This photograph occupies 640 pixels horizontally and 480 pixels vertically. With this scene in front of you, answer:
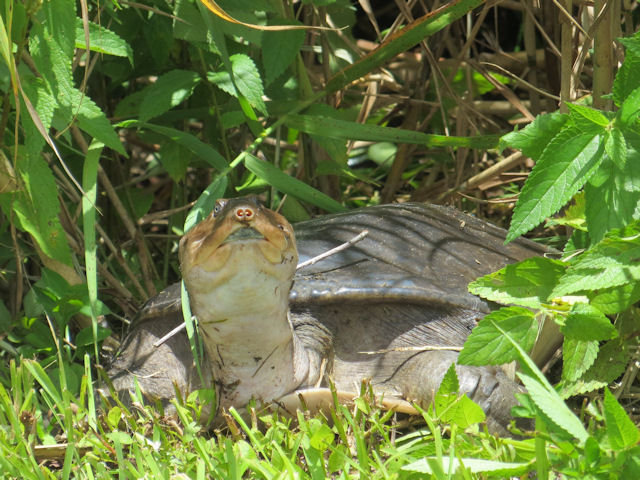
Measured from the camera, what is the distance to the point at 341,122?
2.65 m

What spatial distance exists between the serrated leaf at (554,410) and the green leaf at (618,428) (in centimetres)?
4

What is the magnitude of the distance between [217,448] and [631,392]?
3.60 feet

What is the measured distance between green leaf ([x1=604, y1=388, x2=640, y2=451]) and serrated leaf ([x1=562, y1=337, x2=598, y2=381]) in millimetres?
394

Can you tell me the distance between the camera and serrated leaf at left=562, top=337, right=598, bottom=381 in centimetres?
177

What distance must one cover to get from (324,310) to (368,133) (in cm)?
58

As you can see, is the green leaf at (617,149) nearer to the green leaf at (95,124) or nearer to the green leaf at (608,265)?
the green leaf at (608,265)

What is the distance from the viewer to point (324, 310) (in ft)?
8.05

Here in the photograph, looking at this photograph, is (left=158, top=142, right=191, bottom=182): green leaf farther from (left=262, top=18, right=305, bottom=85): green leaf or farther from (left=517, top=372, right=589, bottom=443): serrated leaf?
(left=517, top=372, right=589, bottom=443): serrated leaf

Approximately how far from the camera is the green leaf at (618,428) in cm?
134

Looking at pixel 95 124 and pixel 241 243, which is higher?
pixel 95 124

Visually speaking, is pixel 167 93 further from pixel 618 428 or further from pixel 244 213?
pixel 618 428

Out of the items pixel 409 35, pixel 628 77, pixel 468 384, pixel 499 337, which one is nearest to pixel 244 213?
pixel 499 337

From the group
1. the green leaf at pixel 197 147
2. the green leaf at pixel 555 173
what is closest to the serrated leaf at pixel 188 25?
the green leaf at pixel 197 147

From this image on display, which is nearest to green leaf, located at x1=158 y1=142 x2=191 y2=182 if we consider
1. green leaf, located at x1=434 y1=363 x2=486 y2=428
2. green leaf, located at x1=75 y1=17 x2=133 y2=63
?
green leaf, located at x1=75 y1=17 x2=133 y2=63
